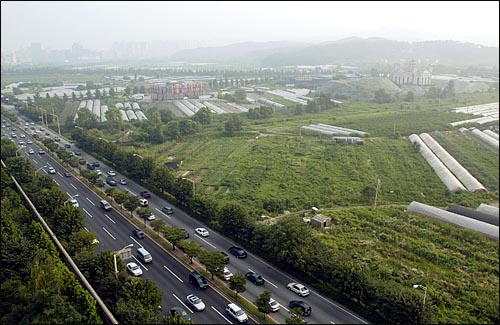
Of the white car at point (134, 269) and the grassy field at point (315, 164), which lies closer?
the white car at point (134, 269)

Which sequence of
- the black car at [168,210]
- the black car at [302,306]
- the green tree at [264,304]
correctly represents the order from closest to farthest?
the green tree at [264,304]
the black car at [302,306]
the black car at [168,210]

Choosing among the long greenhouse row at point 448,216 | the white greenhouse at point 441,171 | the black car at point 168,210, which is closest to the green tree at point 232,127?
the white greenhouse at point 441,171

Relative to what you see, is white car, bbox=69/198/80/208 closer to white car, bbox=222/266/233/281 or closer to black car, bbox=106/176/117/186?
black car, bbox=106/176/117/186

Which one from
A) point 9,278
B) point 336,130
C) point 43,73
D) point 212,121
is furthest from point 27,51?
point 9,278

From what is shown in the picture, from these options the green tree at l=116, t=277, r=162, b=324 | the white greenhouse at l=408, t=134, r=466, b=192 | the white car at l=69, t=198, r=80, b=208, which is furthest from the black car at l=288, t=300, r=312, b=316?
the white car at l=69, t=198, r=80, b=208

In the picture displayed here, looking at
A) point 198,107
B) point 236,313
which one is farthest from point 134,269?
point 198,107

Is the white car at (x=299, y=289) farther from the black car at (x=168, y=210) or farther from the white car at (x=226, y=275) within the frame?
the black car at (x=168, y=210)

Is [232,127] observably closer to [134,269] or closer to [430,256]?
[134,269]

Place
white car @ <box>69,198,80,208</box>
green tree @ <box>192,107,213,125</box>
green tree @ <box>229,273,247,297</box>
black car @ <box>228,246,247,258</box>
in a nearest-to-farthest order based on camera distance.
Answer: green tree @ <box>229,273,247,297</box> < black car @ <box>228,246,247,258</box> < white car @ <box>69,198,80,208</box> < green tree @ <box>192,107,213,125</box>
